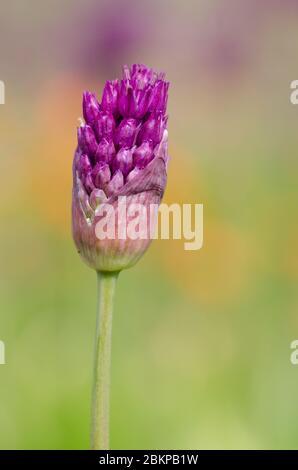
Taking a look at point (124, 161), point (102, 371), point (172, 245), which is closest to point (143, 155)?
point (124, 161)

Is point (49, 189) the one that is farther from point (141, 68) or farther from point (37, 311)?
point (141, 68)

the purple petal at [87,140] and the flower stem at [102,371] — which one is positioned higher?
the purple petal at [87,140]

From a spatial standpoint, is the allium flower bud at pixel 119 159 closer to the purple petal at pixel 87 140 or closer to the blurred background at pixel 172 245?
the purple petal at pixel 87 140

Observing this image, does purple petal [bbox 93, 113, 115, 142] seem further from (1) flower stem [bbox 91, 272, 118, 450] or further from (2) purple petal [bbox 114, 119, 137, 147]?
(1) flower stem [bbox 91, 272, 118, 450]

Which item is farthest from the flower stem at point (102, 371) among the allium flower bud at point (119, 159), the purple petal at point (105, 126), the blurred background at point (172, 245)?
the blurred background at point (172, 245)

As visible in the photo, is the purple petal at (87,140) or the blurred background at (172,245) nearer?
the purple petal at (87,140)

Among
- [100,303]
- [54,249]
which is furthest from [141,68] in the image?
[54,249]
